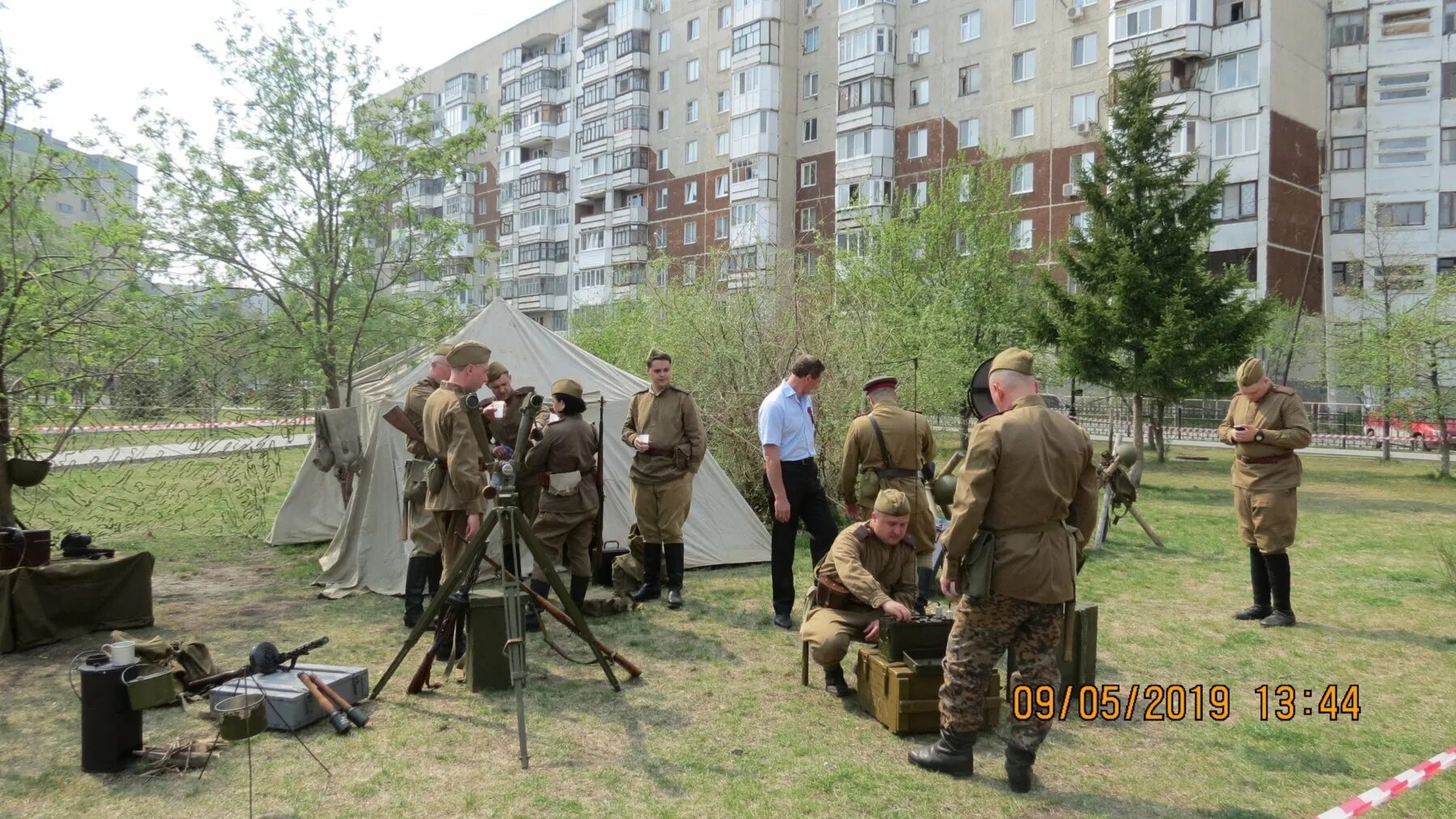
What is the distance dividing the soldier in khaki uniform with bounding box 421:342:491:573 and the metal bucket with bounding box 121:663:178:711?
67.2 inches

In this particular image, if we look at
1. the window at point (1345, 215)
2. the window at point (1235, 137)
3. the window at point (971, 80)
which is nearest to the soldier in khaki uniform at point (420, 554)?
the window at point (1235, 137)

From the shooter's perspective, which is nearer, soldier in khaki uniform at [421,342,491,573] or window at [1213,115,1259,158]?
soldier in khaki uniform at [421,342,491,573]

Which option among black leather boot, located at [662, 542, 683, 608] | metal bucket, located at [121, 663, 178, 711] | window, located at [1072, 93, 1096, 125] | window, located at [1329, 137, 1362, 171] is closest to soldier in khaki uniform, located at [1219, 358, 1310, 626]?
black leather boot, located at [662, 542, 683, 608]

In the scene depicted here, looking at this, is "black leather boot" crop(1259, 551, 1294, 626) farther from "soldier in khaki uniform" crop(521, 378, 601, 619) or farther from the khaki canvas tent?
"soldier in khaki uniform" crop(521, 378, 601, 619)

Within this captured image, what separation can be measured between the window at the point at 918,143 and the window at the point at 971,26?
333cm

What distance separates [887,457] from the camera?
19.1ft

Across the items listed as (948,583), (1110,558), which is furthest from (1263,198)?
(948,583)

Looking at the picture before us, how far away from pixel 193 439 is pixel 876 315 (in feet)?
24.6

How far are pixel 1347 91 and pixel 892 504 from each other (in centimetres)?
3411

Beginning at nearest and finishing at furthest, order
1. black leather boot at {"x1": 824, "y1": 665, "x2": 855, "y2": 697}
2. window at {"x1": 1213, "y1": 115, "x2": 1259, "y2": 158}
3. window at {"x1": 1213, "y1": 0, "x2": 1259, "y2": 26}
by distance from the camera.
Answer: black leather boot at {"x1": 824, "y1": 665, "x2": 855, "y2": 697} < window at {"x1": 1213, "y1": 0, "x2": 1259, "y2": 26} < window at {"x1": 1213, "y1": 115, "x2": 1259, "y2": 158}

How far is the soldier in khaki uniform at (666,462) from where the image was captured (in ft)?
23.2

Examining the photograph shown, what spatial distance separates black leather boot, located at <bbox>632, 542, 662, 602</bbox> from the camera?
726 cm

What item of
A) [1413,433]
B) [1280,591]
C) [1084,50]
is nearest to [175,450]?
[1280,591]

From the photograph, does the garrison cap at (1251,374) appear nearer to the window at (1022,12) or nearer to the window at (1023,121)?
the window at (1023,121)
